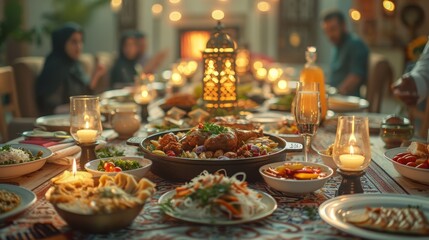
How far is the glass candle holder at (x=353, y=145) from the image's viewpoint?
1.53 m

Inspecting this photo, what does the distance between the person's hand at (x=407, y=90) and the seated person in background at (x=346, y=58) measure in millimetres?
2487

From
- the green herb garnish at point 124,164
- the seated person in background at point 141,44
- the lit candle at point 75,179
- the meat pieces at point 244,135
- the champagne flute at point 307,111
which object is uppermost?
the seated person in background at point 141,44

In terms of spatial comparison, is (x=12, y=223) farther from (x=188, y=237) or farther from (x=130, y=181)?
(x=188, y=237)

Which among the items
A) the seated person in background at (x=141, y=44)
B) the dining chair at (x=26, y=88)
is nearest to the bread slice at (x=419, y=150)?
the dining chair at (x=26, y=88)

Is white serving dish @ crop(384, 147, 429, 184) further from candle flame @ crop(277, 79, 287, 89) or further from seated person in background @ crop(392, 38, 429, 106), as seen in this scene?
candle flame @ crop(277, 79, 287, 89)

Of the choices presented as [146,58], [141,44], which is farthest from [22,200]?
[146,58]

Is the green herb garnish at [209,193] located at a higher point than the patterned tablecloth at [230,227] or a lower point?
higher

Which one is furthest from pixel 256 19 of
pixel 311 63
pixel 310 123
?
pixel 310 123

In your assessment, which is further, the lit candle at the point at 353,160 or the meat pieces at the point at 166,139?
the meat pieces at the point at 166,139

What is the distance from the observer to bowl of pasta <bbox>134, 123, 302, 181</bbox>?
1.66 meters

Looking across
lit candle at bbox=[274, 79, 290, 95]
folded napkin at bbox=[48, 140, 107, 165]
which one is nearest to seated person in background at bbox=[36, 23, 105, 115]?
lit candle at bbox=[274, 79, 290, 95]

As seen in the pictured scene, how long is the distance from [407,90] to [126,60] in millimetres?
4556

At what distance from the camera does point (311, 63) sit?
2.79 meters

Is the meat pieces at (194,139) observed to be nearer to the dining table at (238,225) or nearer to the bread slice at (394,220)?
the dining table at (238,225)
